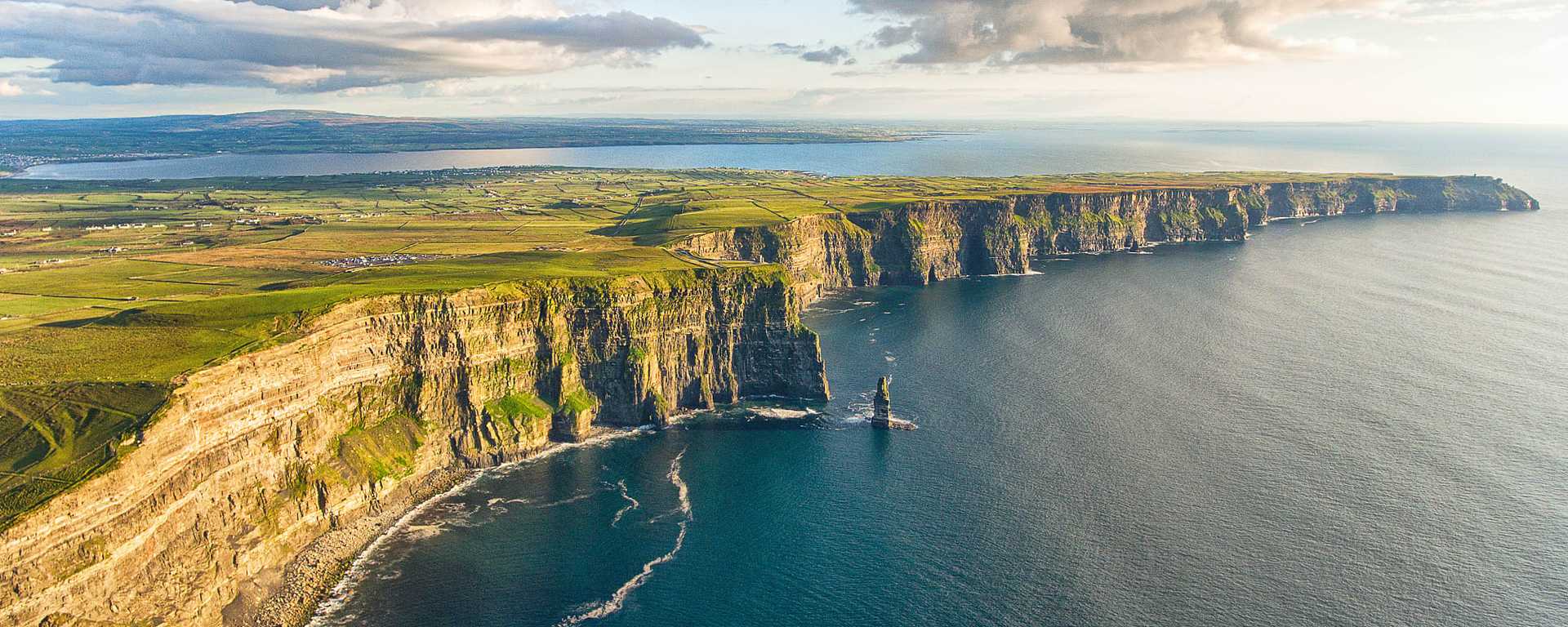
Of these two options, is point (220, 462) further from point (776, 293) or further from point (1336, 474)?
point (1336, 474)

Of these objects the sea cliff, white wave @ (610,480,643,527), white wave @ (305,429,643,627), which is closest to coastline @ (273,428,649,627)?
white wave @ (305,429,643,627)

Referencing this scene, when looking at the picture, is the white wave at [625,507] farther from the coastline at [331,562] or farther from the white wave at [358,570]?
the white wave at [358,570]

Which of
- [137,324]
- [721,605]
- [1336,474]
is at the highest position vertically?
[137,324]

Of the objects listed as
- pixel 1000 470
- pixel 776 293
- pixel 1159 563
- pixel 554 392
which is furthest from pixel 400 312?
pixel 1159 563

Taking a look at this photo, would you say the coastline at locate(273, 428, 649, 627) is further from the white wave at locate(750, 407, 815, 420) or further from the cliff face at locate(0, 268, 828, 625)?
the white wave at locate(750, 407, 815, 420)

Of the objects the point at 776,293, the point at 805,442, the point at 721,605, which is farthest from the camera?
the point at 776,293

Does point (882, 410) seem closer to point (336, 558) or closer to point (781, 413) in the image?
point (781, 413)
